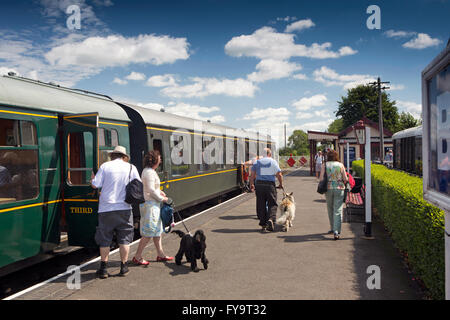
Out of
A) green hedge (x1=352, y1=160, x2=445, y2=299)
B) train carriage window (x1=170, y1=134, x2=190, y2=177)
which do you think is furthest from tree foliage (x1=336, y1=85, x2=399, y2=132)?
green hedge (x1=352, y1=160, x2=445, y2=299)

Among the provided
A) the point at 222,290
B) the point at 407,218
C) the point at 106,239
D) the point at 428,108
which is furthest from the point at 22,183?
the point at 407,218

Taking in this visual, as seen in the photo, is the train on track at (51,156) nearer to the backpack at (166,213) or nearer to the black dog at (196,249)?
the backpack at (166,213)

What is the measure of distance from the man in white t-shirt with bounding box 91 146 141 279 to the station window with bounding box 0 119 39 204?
39.8 inches

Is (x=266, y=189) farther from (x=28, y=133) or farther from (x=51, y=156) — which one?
(x=28, y=133)

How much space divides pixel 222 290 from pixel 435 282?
8.15 ft

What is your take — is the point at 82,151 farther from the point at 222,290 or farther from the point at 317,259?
the point at 317,259

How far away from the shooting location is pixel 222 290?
4.89 m

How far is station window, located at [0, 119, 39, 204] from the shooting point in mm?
5137

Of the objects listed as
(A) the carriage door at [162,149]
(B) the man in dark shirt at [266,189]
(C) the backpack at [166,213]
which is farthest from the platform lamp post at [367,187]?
(A) the carriage door at [162,149]

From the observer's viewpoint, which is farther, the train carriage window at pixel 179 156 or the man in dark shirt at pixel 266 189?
the train carriage window at pixel 179 156

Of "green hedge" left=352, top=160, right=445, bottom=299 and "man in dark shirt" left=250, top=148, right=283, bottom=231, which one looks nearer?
"green hedge" left=352, top=160, right=445, bottom=299

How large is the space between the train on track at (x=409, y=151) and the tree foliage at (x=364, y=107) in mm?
42423

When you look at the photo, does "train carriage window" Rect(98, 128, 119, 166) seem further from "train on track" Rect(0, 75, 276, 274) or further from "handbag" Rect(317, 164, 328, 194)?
"handbag" Rect(317, 164, 328, 194)

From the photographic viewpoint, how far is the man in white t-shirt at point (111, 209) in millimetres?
5438
